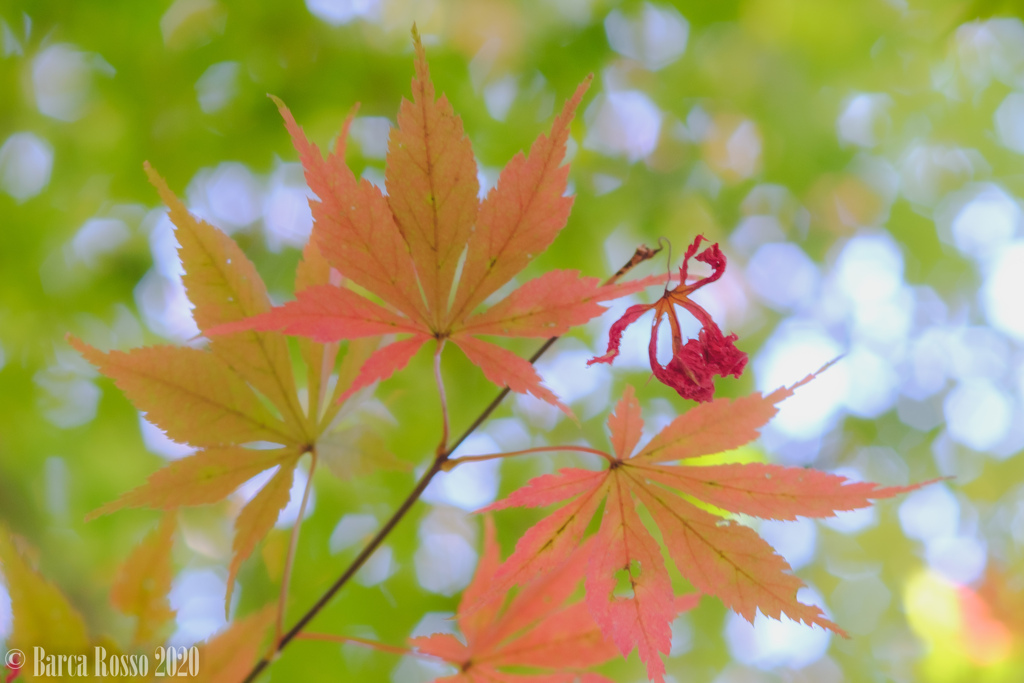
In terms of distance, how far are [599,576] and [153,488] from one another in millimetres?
440

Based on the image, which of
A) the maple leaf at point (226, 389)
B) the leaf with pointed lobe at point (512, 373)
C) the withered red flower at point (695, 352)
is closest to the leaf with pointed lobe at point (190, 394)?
the maple leaf at point (226, 389)

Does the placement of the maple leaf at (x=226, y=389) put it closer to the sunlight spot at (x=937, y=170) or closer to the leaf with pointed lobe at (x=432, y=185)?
the leaf with pointed lobe at (x=432, y=185)

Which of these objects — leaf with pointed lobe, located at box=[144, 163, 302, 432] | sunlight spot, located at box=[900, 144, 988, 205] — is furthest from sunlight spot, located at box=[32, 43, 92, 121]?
sunlight spot, located at box=[900, 144, 988, 205]

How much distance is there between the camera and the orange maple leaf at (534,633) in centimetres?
77

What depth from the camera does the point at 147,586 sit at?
2.52 feet

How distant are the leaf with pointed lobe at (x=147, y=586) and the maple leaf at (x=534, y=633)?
14.4 inches

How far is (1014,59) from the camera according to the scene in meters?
2.21

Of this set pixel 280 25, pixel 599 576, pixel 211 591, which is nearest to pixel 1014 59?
pixel 280 25

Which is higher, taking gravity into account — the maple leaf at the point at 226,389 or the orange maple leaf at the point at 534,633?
the maple leaf at the point at 226,389

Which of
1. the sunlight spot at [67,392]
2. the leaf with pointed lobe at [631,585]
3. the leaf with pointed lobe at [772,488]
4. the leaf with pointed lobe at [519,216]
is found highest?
the sunlight spot at [67,392]

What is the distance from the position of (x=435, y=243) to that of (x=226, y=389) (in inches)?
11.5

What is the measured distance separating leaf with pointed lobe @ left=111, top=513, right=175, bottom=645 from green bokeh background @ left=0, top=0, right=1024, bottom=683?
0.66 metres

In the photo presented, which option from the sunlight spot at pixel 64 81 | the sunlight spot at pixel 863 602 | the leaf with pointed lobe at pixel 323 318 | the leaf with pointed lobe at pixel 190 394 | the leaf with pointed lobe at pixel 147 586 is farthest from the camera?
the sunlight spot at pixel 863 602

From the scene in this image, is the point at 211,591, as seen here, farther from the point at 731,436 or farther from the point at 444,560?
the point at 731,436
